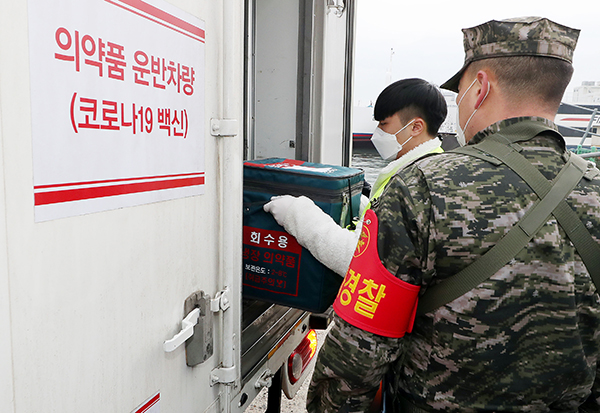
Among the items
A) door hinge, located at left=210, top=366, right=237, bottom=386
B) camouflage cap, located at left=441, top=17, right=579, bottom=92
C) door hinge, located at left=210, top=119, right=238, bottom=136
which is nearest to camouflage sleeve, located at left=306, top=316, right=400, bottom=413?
door hinge, located at left=210, top=366, right=237, bottom=386

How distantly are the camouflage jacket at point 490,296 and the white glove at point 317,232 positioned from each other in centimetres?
54

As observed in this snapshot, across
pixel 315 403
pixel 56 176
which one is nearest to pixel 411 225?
pixel 315 403

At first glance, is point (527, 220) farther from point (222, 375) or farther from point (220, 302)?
point (222, 375)

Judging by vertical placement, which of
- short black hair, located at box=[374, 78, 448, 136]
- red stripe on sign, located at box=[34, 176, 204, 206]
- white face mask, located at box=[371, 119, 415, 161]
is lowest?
red stripe on sign, located at box=[34, 176, 204, 206]

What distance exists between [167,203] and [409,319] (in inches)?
26.4

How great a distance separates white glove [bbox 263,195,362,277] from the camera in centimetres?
166

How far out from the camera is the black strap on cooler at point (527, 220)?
0.99m

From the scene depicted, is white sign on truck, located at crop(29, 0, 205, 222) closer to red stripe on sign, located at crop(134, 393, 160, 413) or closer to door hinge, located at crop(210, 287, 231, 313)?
door hinge, located at crop(210, 287, 231, 313)

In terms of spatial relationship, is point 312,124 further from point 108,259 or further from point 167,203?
point 108,259

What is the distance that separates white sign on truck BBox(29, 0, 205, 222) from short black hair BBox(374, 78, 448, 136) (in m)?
1.21

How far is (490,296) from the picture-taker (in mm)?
1011

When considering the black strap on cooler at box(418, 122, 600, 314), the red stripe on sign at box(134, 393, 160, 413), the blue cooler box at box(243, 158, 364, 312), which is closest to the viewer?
the black strap on cooler at box(418, 122, 600, 314)

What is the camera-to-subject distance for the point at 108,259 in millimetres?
958

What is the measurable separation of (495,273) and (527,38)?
0.56 metres
